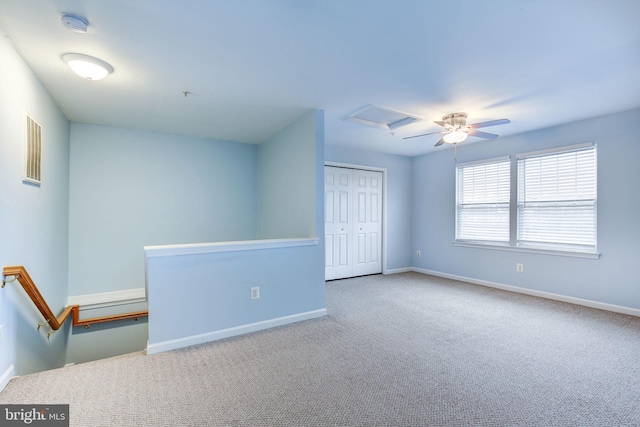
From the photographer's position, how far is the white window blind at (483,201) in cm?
465

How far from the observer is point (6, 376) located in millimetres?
2010

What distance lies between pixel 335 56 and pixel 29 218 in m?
2.86

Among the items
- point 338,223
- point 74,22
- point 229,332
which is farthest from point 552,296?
point 74,22

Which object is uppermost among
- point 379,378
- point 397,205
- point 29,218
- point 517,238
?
point 397,205

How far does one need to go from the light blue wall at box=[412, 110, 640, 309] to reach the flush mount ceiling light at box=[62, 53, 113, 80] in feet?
16.5

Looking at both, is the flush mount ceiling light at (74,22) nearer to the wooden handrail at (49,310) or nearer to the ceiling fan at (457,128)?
the wooden handrail at (49,310)

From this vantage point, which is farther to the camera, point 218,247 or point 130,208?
point 130,208

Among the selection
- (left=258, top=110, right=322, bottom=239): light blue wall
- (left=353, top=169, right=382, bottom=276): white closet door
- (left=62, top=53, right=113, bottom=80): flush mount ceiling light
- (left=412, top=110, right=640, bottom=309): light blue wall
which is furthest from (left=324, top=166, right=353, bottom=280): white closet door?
(left=62, top=53, right=113, bottom=80): flush mount ceiling light

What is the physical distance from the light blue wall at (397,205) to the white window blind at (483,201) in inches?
40.9

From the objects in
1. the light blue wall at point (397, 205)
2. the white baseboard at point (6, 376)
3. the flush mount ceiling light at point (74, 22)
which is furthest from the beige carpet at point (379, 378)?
the light blue wall at point (397, 205)

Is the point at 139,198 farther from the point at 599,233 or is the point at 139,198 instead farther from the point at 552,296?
the point at 599,233

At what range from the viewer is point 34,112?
2541 mm

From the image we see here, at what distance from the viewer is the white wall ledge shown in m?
2.57

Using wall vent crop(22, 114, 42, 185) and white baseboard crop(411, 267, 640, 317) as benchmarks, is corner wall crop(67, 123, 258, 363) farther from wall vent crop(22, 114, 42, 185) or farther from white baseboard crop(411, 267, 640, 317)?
white baseboard crop(411, 267, 640, 317)
